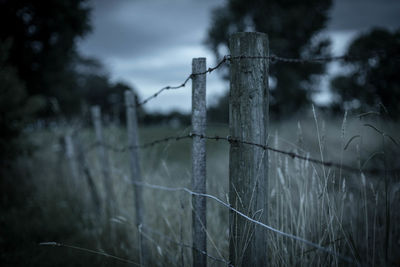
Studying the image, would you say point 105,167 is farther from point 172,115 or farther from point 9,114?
point 172,115

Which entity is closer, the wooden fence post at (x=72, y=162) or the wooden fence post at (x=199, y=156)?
the wooden fence post at (x=199, y=156)

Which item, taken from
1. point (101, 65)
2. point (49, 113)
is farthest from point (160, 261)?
point (101, 65)

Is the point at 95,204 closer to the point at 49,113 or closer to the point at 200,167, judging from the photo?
the point at 200,167

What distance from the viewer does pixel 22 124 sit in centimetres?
531

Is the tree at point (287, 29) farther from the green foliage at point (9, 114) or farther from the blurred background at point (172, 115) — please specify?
the green foliage at point (9, 114)

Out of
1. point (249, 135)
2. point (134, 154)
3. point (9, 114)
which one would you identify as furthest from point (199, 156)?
point (9, 114)

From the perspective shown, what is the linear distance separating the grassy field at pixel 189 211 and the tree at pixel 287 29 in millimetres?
13253

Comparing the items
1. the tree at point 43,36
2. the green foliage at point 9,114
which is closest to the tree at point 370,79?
the green foliage at point 9,114

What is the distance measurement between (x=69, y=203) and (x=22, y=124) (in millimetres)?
1819

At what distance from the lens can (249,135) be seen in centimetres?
165

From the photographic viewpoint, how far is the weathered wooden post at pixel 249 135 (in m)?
1.63

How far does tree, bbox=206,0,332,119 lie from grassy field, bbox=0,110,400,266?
43.5 feet

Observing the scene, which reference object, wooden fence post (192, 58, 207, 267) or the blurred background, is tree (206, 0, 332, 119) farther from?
wooden fence post (192, 58, 207, 267)

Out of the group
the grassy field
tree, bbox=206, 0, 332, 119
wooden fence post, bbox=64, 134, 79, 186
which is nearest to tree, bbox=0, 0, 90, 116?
wooden fence post, bbox=64, 134, 79, 186
